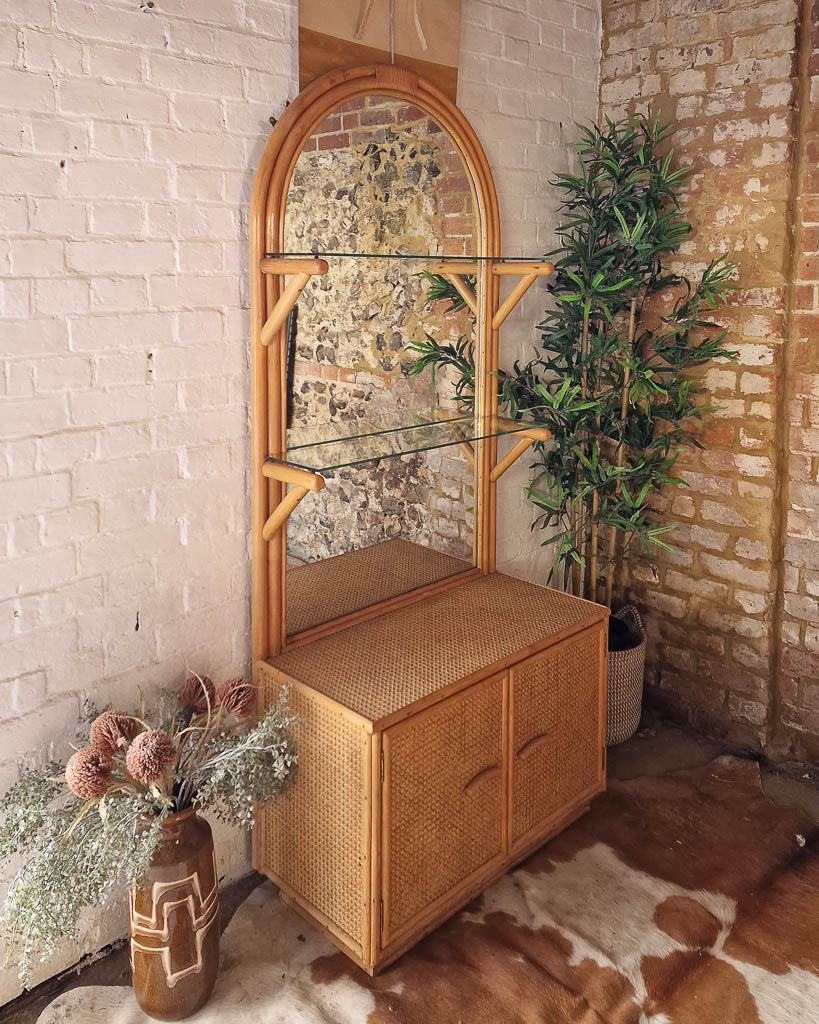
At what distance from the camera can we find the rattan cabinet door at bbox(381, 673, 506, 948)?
2.20 meters

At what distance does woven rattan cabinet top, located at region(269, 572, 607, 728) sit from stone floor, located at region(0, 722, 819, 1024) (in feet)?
2.29

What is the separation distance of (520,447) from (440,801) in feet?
3.77

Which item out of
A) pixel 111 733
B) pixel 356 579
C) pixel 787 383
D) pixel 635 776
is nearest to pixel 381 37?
pixel 356 579

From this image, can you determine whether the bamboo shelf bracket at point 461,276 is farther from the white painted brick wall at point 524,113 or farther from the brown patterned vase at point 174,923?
the brown patterned vase at point 174,923

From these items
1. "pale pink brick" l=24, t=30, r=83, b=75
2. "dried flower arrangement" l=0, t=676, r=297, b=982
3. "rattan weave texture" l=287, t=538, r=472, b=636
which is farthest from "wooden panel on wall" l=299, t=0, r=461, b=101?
"dried flower arrangement" l=0, t=676, r=297, b=982

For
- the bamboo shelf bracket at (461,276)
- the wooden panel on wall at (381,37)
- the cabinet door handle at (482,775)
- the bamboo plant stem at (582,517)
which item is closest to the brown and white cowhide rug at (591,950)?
the cabinet door handle at (482,775)

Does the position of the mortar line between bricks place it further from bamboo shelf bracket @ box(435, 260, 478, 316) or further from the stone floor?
bamboo shelf bracket @ box(435, 260, 478, 316)

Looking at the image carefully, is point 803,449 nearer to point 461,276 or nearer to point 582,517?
point 582,517

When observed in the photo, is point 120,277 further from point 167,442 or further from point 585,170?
point 585,170

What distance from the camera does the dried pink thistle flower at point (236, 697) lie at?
86.5 inches

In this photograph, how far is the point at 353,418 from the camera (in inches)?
98.7

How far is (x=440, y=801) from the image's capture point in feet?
7.62

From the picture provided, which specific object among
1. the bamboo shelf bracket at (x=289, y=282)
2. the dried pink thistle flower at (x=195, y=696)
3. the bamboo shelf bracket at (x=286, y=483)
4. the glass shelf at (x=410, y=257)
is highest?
the glass shelf at (x=410, y=257)

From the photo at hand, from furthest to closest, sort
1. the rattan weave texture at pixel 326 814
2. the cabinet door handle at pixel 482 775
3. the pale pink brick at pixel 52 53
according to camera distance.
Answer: the cabinet door handle at pixel 482 775
the rattan weave texture at pixel 326 814
the pale pink brick at pixel 52 53
